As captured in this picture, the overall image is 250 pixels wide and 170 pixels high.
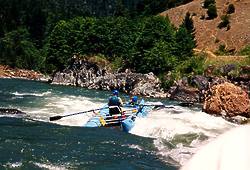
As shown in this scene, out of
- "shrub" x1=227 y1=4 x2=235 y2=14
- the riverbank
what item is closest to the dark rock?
the riverbank

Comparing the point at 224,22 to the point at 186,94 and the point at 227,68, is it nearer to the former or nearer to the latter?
the point at 227,68

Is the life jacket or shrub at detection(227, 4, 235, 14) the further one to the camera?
shrub at detection(227, 4, 235, 14)

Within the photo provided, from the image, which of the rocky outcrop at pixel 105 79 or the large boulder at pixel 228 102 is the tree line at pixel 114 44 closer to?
the rocky outcrop at pixel 105 79

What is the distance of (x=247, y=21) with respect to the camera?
Result: 71000 millimetres

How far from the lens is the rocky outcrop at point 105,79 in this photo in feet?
153

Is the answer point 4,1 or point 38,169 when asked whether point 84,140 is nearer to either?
point 38,169

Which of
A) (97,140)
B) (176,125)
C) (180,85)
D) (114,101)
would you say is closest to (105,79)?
(180,85)

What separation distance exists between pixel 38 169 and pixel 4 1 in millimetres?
108945

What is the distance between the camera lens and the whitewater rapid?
1574 cm

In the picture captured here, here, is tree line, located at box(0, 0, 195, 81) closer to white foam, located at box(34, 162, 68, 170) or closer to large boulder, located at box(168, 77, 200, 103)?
large boulder, located at box(168, 77, 200, 103)

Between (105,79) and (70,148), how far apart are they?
3784cm

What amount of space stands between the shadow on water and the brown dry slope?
48.7m

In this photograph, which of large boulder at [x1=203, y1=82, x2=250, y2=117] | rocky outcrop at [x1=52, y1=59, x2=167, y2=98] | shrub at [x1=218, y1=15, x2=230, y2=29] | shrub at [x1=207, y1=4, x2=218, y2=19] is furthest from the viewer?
shrub at [x1=207, y1=4, x2=218, y2=19]

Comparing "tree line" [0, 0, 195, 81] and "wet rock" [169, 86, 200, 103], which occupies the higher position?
"tree line" [0, 0, 195, 81]
